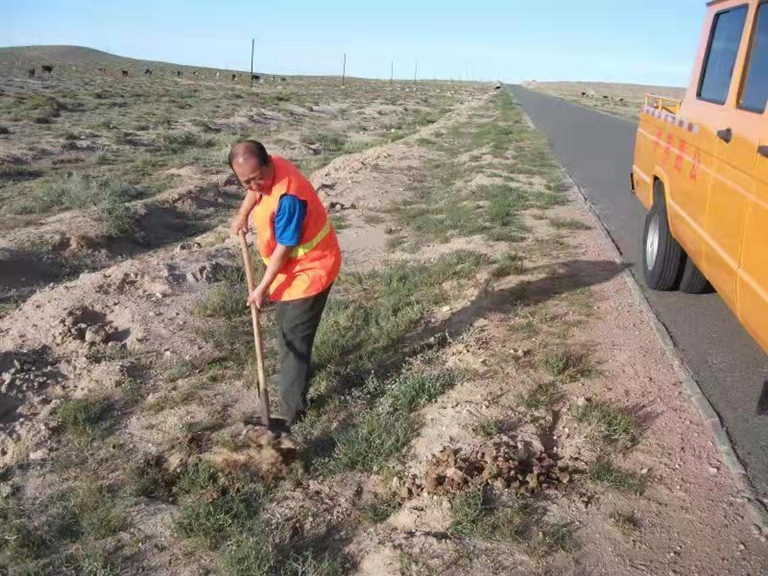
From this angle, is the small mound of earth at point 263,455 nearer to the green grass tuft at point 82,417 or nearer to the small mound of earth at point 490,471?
the small mound of earth at point 490,471

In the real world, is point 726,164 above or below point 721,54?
below

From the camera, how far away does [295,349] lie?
3.93m

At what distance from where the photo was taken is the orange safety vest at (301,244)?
11.6ft

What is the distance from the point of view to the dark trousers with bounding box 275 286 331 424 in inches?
152

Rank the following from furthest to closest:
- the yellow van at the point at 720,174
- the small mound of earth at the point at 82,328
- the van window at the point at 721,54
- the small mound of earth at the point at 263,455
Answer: the small mound of earth at the point at 82,328, the van window at the point at 721,54, the small mound of earth at the point at 263,455, the yellow van at the point at 720,174

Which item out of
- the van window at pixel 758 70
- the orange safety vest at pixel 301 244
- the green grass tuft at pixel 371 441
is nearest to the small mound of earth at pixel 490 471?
the green grass tuft at pixel 371 441

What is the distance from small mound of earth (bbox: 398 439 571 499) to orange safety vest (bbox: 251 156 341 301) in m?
1.21

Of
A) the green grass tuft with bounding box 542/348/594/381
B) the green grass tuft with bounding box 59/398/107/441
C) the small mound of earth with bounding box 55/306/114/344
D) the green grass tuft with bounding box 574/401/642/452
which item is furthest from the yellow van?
the small mound of earth with bounding box 55/306/114/344

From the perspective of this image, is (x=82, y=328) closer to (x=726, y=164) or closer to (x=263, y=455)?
(x=263, y=455)

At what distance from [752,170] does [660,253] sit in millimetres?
2497

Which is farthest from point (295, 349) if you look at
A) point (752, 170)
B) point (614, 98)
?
point (614, 98)

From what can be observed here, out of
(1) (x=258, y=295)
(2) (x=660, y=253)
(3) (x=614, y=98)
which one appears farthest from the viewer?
(3) (x=614, y=98)

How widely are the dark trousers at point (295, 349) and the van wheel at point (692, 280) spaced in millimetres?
3394

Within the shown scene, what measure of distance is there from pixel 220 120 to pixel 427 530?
25.9 meters
